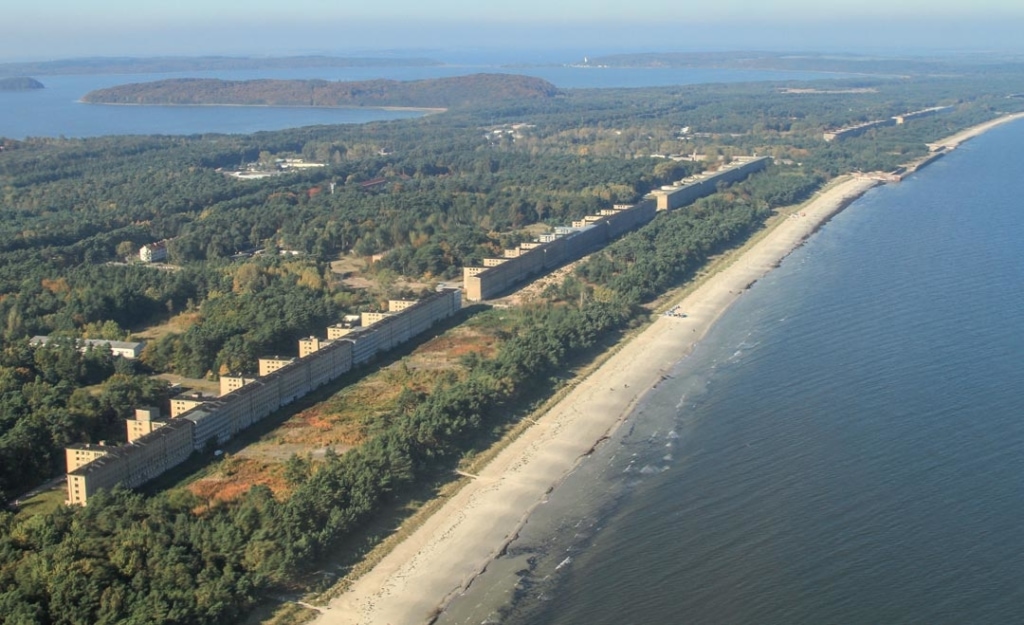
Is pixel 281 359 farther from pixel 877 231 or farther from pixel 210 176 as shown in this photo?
pixel 210 176

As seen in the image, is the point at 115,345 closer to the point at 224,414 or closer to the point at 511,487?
the point at 224,414

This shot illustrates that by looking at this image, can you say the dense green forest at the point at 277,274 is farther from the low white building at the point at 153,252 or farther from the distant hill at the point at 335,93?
the distant hill at the point at 335,93

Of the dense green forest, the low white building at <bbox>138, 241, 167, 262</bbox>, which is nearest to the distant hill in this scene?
the dense green forest

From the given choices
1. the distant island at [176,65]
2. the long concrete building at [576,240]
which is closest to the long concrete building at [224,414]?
the long concrete building at [576,240]

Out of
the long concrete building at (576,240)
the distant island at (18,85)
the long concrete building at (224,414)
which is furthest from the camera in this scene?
the distant island at (18,85)

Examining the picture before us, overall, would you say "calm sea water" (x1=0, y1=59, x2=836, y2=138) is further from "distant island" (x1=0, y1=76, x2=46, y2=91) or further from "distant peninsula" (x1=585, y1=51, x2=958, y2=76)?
"distant peninsula" (x1=585, y1=51, x2=958, y2=76)
